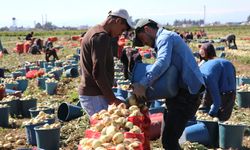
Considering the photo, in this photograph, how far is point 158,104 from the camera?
873 cm

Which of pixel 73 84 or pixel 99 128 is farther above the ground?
pixel 99 128

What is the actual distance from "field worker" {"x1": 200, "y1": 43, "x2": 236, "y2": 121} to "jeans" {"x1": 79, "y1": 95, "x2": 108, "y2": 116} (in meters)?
2.03

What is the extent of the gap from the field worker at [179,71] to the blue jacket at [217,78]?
69.3 inches

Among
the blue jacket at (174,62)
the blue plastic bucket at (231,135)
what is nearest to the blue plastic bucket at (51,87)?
the blue plastic bucket at (231,135)

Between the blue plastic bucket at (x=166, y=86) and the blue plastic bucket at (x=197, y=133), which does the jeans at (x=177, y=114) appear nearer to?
the blue plastic bucket at (x=166, y=86)

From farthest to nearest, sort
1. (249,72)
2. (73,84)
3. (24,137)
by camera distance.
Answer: (249,72)
(73,84)
(24,137)

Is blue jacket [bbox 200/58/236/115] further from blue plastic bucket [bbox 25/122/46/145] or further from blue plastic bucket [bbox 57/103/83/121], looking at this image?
blue plastic bucket [bbox 57/103/83/121]

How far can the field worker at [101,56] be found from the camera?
176 inches

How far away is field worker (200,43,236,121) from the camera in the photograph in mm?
6324

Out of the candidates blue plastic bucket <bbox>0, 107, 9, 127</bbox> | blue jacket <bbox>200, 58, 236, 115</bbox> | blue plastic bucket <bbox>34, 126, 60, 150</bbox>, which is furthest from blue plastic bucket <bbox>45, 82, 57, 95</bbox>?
blue jacket <bbox>200, 58, 236, 115</bbox>

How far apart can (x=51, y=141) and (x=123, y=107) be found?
2.30 m

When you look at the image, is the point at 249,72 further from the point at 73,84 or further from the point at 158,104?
the point at 158,104

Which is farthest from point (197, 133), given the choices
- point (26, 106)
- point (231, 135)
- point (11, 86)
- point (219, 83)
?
point (11, 86)

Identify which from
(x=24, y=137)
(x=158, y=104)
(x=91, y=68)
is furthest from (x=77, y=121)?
(x=91, y=68)
